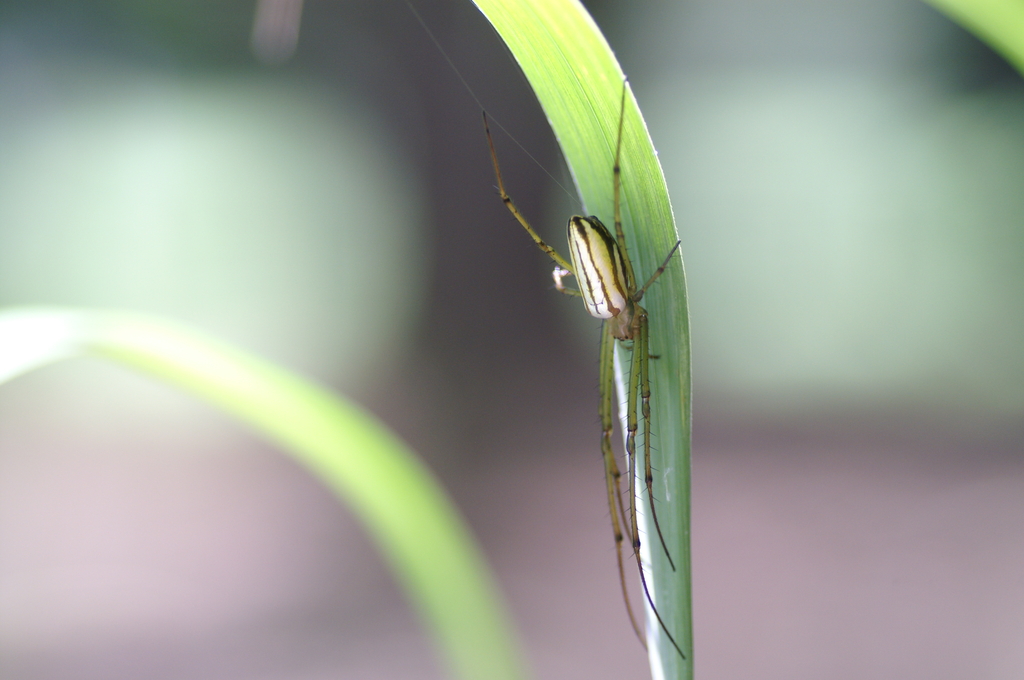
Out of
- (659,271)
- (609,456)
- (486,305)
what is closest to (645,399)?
(659,271)

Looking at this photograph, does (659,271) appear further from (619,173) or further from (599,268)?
(599,268)

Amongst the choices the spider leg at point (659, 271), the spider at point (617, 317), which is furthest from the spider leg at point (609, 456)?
the spider leg at point (659, 271)

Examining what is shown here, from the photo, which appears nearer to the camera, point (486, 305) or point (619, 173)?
point (619, 173)

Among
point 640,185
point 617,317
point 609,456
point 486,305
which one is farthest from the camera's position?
point 486,305

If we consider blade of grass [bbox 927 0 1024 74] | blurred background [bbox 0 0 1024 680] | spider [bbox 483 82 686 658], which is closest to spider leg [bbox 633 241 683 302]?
spider [bbox 483 82 686 658]

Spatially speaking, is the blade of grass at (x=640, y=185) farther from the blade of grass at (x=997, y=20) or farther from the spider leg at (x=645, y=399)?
the blade of grass at (x=997, y=20)

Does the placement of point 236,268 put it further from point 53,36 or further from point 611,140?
point 611,140
